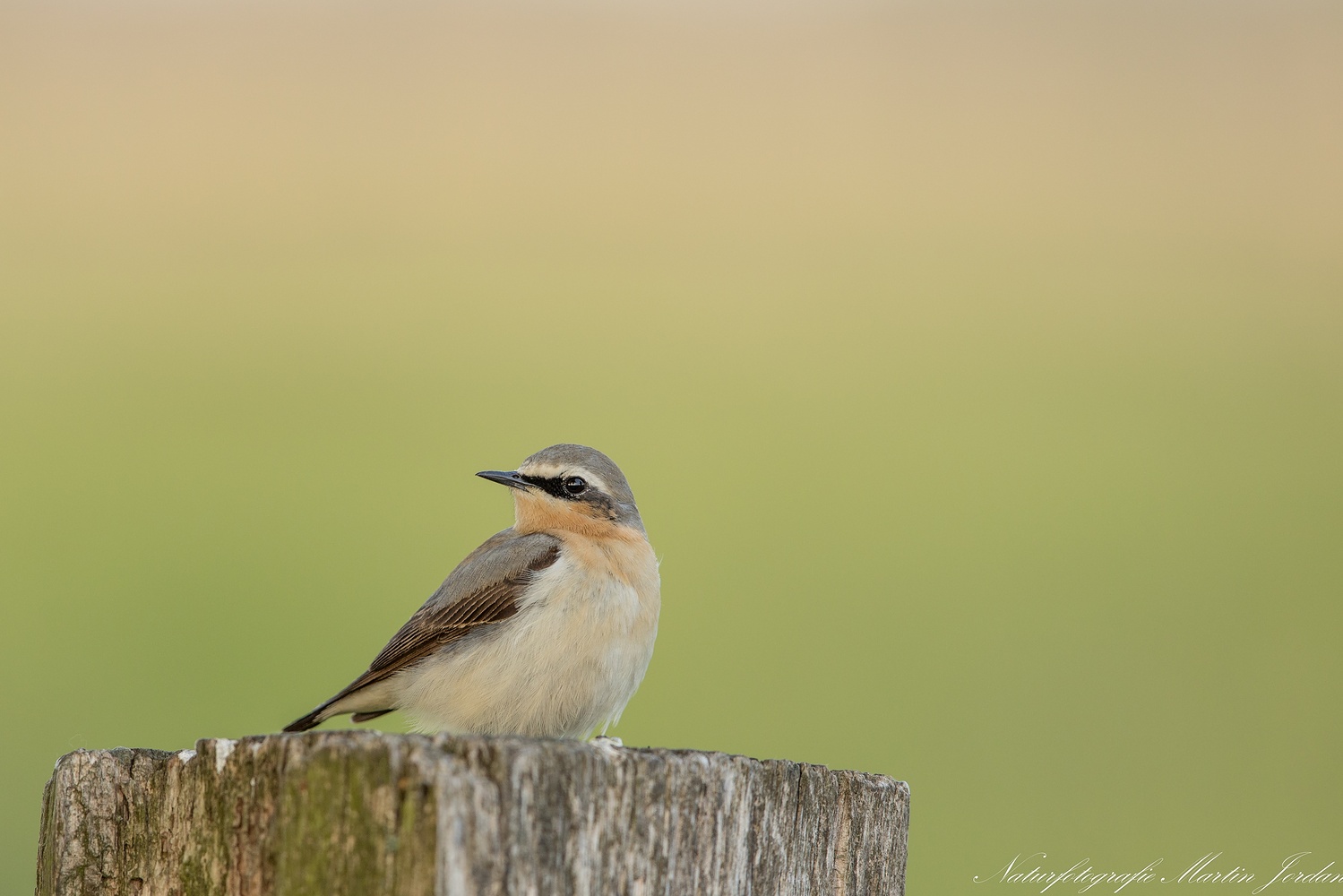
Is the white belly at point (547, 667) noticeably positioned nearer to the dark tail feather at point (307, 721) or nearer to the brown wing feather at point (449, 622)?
the brown wing feather at point (449, 622)

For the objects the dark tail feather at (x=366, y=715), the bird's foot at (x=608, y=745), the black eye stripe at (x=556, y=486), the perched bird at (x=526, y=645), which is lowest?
the bird's foot at (x=608, y=745)

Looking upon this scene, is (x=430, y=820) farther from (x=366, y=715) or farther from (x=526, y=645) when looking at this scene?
(x=366, y=715)

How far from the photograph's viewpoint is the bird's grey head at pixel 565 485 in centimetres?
788

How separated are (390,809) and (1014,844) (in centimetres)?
785

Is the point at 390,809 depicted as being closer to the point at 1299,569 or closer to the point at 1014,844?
the point at 1014,844

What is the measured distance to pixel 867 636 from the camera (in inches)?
490

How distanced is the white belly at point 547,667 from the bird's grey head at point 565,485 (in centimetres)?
89

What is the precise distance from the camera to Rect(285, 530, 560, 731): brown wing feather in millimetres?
6879

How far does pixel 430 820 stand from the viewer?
3096mm

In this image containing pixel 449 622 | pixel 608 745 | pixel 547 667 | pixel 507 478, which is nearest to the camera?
pixel 608 745

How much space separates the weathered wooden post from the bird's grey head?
3.93 metres

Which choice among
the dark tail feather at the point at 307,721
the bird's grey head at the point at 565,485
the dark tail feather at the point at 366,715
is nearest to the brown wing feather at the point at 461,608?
the dark tail feather at the point at 307,721

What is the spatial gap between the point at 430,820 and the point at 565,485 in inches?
192

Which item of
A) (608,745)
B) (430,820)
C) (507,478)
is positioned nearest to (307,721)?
(507,478)
